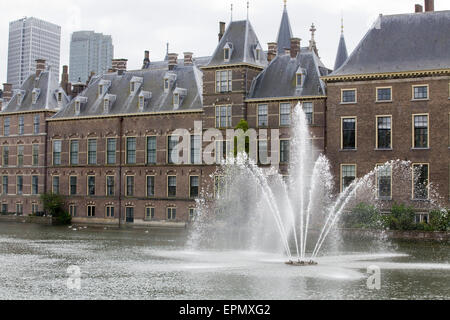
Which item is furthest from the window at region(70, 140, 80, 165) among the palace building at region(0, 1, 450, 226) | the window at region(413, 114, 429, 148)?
the window at region(413, 114, 429, 148)

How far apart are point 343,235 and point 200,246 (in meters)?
9.92

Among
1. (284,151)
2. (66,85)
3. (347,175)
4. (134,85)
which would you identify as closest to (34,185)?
(66,85)

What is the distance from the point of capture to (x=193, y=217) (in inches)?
2250

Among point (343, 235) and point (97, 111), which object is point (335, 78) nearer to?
point (343, 235)

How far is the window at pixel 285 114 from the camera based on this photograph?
53844 mm

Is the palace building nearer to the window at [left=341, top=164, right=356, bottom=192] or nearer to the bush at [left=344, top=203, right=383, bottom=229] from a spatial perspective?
the window at [left=341, top=164, right=356, bottom=192]

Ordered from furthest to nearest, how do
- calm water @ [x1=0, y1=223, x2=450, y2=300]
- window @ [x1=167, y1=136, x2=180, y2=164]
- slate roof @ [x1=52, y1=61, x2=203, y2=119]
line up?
slate roof @ [x1=52, y1=61, x2=203, y2=119], window @ [x1=167, y1=136, x2=180, y2=164], calm water @ [x1=0, y1=223, x2=450, y2=300]

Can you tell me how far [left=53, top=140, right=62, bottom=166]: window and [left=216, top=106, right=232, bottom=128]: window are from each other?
717 inches

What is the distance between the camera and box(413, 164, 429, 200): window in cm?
4806

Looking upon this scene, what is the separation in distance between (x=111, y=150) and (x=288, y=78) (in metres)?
17.9

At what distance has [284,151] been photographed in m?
54.1

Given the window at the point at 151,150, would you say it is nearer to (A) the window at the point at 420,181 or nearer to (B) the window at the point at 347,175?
(B) the window at the point at 347,175

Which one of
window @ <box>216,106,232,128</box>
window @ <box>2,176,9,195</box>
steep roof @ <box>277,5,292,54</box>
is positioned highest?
steep roof @ <box>277,5,292,54</box>

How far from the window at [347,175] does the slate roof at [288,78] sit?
564 cm
